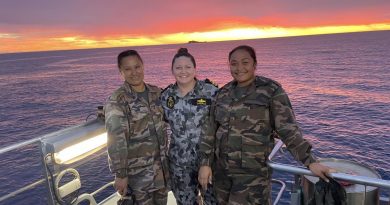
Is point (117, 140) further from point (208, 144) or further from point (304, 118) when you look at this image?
point (304, 118)

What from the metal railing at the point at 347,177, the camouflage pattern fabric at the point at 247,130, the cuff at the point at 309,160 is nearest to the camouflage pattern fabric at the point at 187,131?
the camouflage pattern fabric at the point at 247,130

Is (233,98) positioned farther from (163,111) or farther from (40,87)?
(40,87)

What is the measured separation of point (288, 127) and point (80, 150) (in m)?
2.56

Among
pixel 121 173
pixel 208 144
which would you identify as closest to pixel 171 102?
pixel 208 144

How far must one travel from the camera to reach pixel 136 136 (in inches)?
154

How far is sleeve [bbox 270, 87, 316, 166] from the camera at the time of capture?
3090mm

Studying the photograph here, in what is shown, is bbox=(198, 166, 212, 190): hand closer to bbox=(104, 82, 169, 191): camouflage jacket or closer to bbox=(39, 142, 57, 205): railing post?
bbox=(104, 82, 169, 191): camouflage jacket

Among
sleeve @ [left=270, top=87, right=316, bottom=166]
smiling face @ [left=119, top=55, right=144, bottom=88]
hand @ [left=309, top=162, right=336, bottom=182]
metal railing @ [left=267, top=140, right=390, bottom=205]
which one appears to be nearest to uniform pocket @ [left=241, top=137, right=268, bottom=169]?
metal railing @ [left=267, top=140, right=390, bottom=205]

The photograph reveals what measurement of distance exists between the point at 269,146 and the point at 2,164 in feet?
87.5

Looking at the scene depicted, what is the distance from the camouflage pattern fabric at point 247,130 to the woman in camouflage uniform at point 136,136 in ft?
2.48

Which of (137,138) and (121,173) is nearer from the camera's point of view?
(121,173)

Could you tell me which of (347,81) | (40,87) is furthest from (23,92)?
(347,81)

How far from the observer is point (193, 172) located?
4.10m

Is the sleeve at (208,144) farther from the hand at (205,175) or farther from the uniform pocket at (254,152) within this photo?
the uniform pocket at (254,152)
